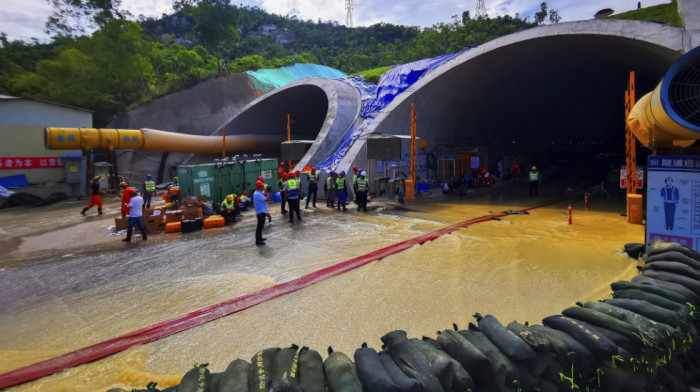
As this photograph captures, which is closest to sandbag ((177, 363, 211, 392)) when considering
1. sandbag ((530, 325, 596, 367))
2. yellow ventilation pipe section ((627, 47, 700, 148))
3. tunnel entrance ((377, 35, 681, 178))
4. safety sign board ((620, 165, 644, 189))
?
sandbag ((530, 325, 596, 367))

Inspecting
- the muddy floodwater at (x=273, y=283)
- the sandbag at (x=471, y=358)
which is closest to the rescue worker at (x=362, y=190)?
the muddy floodwater at (x=273, y=283)

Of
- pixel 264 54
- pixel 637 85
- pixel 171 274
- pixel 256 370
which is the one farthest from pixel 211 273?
pixel 264 54

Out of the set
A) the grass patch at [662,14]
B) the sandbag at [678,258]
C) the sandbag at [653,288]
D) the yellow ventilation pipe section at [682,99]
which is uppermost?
the grass patch at [662,14]

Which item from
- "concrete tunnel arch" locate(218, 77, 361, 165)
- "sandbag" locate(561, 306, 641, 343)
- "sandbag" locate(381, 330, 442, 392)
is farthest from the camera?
"concrete tunnel arch" locate(218, 77, 361, 165)

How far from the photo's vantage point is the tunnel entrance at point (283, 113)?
2703 cm

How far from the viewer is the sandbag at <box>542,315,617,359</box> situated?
333cm

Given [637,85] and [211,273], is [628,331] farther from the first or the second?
[637,85]

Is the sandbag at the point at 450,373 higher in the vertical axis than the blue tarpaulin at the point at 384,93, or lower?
lower

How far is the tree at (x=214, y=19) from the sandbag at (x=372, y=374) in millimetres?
40675

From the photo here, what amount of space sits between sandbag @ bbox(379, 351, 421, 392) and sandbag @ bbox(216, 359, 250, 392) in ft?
3.69

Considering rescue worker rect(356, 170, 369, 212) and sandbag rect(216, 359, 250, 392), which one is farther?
rescue worker rect(356, 170, 369, 212)

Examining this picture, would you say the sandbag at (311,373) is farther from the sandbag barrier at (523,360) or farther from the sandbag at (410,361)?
the sandbag at (410,361)

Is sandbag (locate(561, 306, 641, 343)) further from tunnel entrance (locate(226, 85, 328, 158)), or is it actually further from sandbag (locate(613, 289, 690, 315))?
tunnel entrance (locate(226, 85, 328, 158))

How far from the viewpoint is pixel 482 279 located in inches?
263
